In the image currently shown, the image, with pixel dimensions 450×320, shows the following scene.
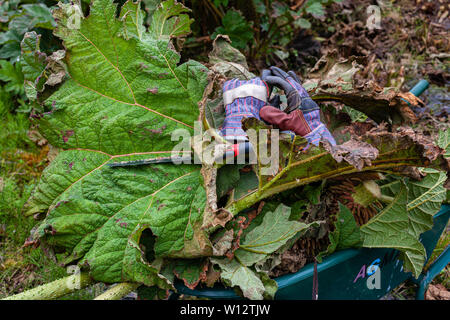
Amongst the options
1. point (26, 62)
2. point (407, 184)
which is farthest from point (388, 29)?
point (26, 62)

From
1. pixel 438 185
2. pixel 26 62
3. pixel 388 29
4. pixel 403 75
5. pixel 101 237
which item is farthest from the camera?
pixel 388 29

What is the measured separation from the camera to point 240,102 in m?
1.34

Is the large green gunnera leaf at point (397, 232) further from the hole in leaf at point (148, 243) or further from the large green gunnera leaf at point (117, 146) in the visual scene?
the hole in leaf at point (148, 243)

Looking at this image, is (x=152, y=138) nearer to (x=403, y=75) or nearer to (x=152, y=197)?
(x=152, y=197)

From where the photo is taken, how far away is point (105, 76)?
138cm

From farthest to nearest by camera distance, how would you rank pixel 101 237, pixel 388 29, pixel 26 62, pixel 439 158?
pixel 388 29 → pixel 26 62 → pixel 101 237 → pixel 439 158

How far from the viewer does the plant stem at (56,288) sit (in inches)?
46.4

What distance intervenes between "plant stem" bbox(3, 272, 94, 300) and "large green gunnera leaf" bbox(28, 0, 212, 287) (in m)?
0.05

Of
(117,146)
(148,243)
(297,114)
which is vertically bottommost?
(148,243)

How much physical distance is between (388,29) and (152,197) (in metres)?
2.80

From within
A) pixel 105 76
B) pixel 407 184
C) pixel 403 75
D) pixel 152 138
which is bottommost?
pixel 403 75

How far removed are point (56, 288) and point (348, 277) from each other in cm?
96

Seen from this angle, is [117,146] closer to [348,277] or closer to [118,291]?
[118,291]

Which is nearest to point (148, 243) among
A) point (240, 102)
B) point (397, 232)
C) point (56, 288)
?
point (56, 288)
